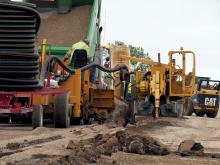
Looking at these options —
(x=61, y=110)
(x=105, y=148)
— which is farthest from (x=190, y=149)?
(x=61, y=110)

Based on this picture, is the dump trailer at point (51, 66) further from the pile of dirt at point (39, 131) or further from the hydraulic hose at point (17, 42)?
the pile of dirt at point (39, 131)

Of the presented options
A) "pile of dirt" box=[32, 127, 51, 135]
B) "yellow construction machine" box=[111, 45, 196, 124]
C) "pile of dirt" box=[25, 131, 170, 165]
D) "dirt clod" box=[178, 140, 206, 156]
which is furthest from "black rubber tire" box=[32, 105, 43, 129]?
"yellow construction machine" box=[111, 45, 196, 124]

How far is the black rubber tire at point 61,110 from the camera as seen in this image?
38.8 ft

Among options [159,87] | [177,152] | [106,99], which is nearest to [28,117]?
[106,99]

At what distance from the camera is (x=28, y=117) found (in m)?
13.0

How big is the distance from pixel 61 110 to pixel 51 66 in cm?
94

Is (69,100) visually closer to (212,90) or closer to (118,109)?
(118,109)

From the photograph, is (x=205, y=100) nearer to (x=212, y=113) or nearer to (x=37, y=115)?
(x=212, y=113)

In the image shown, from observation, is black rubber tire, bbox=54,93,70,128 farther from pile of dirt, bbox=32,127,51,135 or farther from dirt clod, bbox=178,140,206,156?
dirt clod, bbox=178,140,206,156

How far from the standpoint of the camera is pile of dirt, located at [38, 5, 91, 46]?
1452 cm

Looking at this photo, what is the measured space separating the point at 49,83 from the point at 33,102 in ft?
3.19

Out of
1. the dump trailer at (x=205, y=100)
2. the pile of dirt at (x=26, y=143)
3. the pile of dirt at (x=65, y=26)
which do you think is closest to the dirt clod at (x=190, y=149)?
the pile of dirt at (x=26, y=143)

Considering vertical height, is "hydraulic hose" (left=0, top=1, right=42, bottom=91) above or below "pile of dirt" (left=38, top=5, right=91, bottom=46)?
below

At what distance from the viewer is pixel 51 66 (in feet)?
38.2
